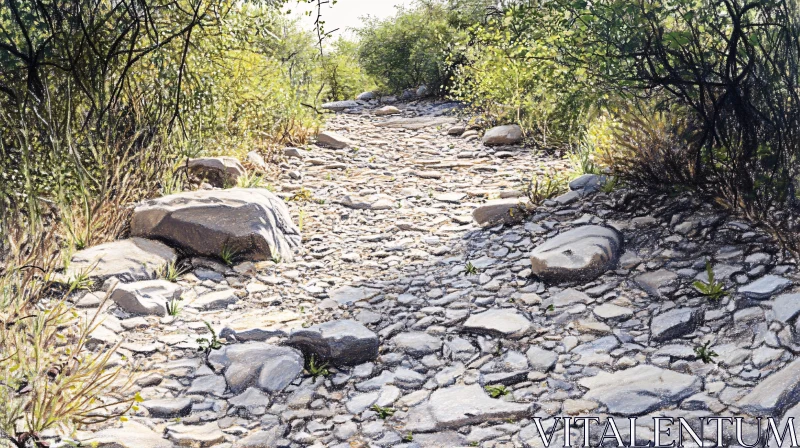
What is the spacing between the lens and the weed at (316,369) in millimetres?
3701

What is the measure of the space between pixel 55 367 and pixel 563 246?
3.12 metres

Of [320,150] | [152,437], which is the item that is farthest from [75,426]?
[320,150]

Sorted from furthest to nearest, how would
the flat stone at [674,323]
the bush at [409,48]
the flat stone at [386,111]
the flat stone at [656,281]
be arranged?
the bush at [409,48], the flat stone at [386,111], the flat stone at [656,281], the flat stone at [674,323]

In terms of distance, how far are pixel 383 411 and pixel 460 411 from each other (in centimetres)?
36

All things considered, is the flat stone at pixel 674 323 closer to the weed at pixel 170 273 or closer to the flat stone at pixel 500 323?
the flat stone at pixel 500 323

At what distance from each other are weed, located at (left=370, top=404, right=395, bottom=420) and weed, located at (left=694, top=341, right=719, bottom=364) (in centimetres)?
149

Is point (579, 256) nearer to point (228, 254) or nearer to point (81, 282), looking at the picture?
point (228, 254)

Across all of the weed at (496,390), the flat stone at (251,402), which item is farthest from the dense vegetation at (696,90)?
the flat stone at (251,402)

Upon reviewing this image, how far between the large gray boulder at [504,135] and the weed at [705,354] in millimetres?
5862

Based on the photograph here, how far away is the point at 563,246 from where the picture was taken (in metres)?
4.80

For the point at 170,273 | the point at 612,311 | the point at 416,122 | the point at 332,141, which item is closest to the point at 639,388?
the point at 612,311

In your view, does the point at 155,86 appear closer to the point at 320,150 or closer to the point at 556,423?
the point at 320,150

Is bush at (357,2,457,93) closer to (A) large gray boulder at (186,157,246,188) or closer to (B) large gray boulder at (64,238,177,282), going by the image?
(A) large gray boulder at (186,157,246,188)

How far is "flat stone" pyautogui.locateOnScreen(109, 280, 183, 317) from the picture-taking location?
430 centimetres
